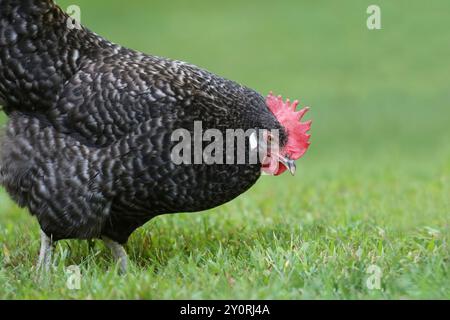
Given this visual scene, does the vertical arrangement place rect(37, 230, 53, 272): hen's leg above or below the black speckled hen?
below

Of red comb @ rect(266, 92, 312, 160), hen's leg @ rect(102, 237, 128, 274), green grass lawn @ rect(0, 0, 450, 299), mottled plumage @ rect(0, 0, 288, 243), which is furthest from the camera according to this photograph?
hen's leg @ rect(102, 237, 128, 274)

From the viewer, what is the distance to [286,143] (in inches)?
197

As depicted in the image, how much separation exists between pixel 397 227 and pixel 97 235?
248 centimetres

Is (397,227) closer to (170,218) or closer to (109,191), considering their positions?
(170,218)

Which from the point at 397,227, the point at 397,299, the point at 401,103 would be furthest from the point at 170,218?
the point at 401,103

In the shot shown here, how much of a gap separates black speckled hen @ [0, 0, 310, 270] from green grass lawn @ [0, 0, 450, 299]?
1.33 feet

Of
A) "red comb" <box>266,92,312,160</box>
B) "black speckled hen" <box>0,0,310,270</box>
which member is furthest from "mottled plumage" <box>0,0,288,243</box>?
"red comb" <box>266,92,312,160</box>

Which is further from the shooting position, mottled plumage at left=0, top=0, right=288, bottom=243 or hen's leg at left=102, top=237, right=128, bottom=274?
hen's leg at left=102, top=237, right=128, bottom=274

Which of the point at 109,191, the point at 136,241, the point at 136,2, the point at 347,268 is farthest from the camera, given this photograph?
the point at 136,2

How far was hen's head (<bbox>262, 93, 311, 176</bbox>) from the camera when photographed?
492 centimetres

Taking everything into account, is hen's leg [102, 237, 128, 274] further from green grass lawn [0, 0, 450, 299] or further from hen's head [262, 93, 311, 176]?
hen's head [262, 93, 311, 176]

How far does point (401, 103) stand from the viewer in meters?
12.3

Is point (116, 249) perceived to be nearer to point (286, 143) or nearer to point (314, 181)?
point (286, 143)

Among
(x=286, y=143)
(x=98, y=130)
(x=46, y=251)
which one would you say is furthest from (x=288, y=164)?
(x=46, y=251)
